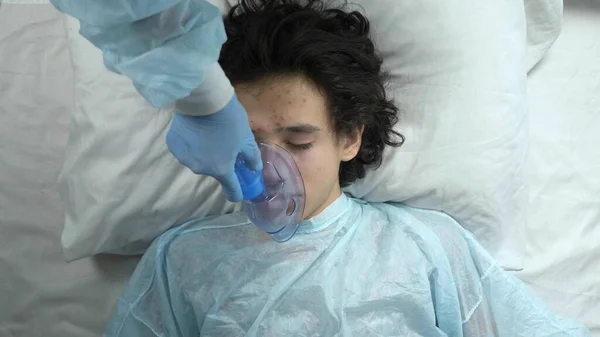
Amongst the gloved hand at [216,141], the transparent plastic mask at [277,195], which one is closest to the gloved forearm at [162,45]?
the gloved hand at [216,141]

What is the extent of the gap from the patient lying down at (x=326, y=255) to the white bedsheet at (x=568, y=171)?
0.52 feet

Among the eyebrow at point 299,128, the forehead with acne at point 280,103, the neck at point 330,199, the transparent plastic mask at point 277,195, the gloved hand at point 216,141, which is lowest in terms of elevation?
the neck at point 330,199

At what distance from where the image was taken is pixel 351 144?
1.16 m

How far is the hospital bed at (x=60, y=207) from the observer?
4.12 feet

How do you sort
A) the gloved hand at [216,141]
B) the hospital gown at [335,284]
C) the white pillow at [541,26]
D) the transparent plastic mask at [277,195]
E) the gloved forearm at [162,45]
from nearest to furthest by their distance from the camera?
the gloved forearm at [162,45] → the gloved hand at [216,141] → the transparent plastic mask at [277,195] → the hospital gown at [335,284] → the white pillow at [541,26]

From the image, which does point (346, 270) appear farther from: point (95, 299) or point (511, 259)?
point (95, 299)

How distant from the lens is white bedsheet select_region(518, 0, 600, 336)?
4.34ft

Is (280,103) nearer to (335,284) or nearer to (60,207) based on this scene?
(335,284)

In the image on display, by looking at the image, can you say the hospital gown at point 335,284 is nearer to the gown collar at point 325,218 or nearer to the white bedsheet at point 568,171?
the gown collar at point 325,218

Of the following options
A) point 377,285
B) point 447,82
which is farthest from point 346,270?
point 447,82

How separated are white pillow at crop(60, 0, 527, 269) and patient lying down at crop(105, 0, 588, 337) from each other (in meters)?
0.04

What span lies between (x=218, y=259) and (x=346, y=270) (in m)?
0.23

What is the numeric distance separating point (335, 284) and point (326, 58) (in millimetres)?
389

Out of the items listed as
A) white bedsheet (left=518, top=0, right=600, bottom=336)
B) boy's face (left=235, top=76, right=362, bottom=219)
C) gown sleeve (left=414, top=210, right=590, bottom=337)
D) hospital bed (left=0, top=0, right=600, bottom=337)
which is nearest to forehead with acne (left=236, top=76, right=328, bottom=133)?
boy's face (left=235, top=76, right=362, bottom=219)
